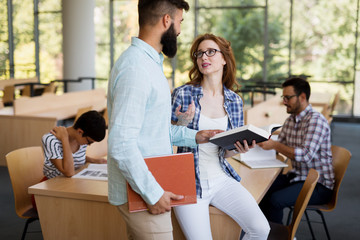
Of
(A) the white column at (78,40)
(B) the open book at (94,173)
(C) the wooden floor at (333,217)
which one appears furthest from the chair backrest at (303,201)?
(A) the white column at (78,40)

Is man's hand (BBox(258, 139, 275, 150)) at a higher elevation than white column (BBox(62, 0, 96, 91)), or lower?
lower

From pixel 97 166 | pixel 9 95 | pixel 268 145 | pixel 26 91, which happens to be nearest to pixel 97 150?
pixel 97 166

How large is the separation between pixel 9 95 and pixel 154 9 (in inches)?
325

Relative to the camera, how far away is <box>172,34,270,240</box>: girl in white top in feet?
7.09

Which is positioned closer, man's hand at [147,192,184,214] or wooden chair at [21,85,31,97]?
man's hand at [147,192,184,214]

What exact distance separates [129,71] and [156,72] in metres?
0.13

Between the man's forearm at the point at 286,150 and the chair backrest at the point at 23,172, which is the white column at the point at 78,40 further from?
the man's forearm at the point at 286,150

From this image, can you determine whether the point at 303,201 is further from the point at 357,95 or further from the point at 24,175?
the point at 357,95

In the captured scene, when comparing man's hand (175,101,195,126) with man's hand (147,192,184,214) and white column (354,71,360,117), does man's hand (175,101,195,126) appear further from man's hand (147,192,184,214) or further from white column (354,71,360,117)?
white column (354,71,360,117)

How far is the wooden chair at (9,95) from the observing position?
9117mm

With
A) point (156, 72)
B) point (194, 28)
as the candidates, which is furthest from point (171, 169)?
point (194, 28)

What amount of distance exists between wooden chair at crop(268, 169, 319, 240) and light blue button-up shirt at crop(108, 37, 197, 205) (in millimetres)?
993

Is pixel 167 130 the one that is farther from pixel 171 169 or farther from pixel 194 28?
pixel 194 28

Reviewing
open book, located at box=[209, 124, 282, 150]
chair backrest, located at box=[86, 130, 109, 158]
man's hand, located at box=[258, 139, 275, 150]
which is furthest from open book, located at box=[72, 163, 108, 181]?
man's hand, located at box=[258, 139, 275, 150]
